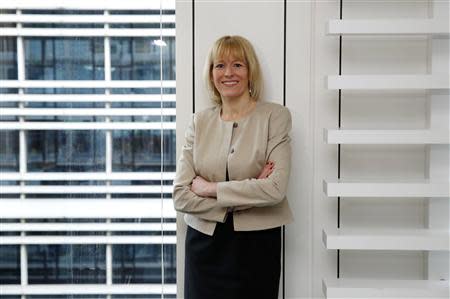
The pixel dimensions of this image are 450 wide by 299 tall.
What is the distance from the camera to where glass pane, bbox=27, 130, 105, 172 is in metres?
3.07

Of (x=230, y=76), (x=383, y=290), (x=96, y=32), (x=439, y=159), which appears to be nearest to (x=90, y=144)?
(x=96, y=32)

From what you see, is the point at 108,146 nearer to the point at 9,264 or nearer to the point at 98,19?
the point at 98,19

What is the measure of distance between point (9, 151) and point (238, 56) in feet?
4.11

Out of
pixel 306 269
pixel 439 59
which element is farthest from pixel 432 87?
pixel 306 269

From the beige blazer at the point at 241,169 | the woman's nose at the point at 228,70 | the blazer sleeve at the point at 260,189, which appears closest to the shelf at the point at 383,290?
the beige blazer at the point at 241,169

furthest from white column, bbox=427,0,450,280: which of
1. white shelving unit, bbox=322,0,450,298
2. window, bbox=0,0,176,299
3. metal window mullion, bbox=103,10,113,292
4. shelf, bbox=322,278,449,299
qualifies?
metal window mullion, bbox=103,10,113,292

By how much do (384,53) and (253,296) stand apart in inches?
49.6

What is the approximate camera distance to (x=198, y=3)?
294 cm

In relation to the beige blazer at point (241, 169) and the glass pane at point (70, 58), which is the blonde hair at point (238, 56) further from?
the glass pane at point (70, 58)

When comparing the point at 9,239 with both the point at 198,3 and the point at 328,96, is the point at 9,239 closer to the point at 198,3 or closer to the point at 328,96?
the point at 198,3

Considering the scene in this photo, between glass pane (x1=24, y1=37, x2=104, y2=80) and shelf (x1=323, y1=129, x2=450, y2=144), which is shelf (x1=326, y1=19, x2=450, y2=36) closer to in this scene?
shelf (x1=323, y1=129, x2=450, y2=144)

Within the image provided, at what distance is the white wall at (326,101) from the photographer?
9.63 feet

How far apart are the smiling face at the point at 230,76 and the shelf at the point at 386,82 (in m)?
0.37

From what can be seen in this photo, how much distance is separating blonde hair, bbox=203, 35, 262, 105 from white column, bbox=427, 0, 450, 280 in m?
0.81
